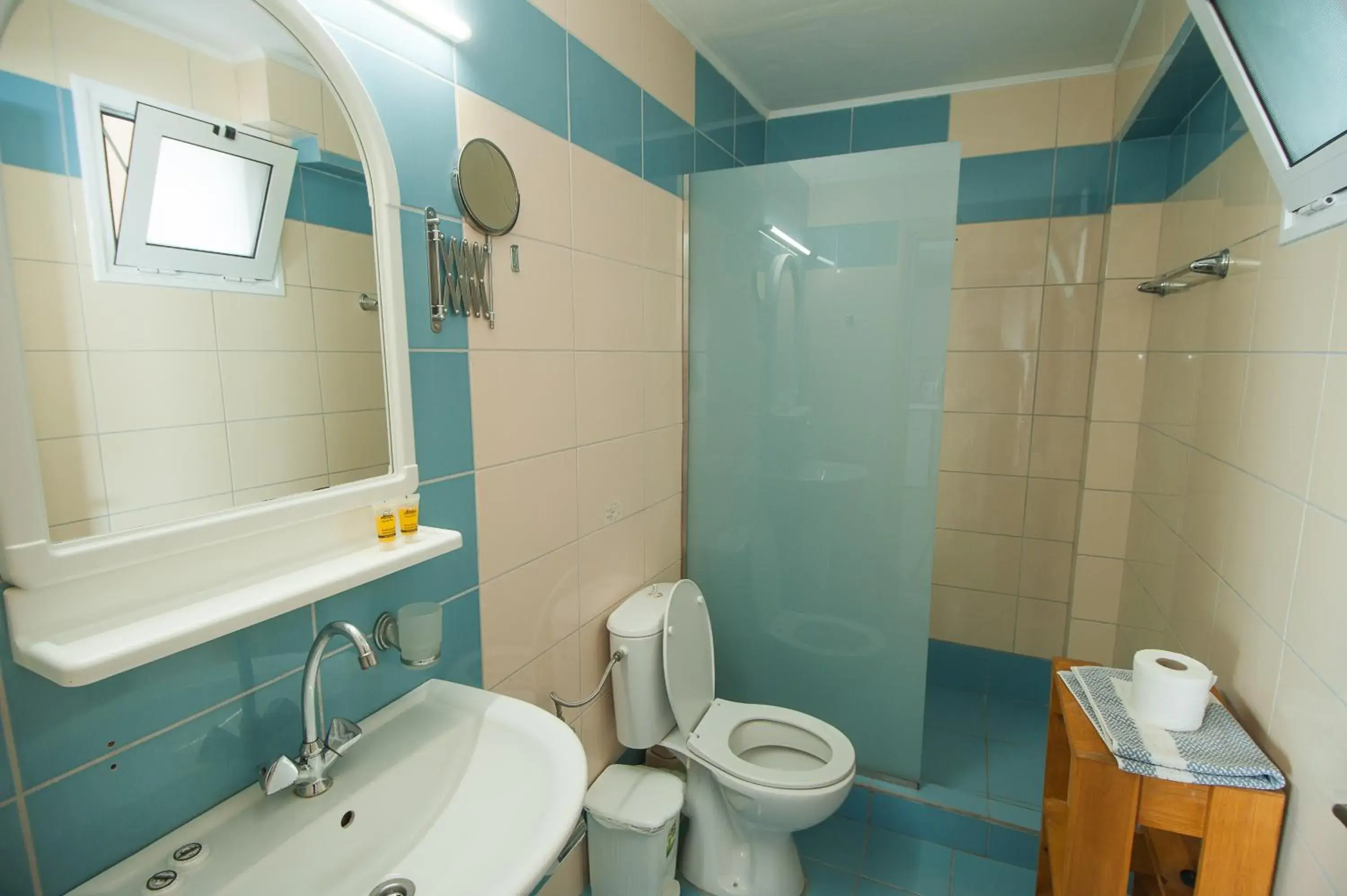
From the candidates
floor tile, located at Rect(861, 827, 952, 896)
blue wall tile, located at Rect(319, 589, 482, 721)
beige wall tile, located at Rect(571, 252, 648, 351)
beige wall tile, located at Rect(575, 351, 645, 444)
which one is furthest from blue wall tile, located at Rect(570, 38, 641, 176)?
floor tile, located at Rect(861, 827, 952, 896)

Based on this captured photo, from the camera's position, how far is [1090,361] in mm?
2305

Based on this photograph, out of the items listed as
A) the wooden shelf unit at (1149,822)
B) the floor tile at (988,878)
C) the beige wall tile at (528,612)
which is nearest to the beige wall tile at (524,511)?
the beige wall tile at (528,612)

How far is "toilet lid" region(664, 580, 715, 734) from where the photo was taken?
1727mm

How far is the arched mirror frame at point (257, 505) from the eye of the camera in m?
0.62

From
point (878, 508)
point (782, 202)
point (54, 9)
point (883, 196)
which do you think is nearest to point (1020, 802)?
point (878, 508)

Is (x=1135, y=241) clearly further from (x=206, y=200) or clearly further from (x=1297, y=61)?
(x=206, y=200)

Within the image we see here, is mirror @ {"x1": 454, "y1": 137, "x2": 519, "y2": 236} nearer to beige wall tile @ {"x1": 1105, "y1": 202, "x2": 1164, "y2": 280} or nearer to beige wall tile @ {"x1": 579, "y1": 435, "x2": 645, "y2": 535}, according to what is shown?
beige wall tile @ {"x1": 579, "y1": 435, "x2": 645, "y2": 535}

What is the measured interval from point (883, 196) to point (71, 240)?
5.74 ft

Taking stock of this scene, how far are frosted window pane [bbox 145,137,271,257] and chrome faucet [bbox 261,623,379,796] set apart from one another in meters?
0.54

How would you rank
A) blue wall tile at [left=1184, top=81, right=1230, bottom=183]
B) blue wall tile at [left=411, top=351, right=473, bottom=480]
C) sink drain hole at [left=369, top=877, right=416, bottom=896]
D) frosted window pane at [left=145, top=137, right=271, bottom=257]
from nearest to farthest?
frosted window pane at [left=145, top=137, right=271, bottom=257], sink drain hole at [left=369, top=877, right=416, bottom=896], blue wall tile at [left=411, top=351, right=473, bottom=480], blue wall tile at [left=1184, top=81, right=1230, bottom=183]

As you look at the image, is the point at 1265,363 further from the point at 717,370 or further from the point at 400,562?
the point at 400,562

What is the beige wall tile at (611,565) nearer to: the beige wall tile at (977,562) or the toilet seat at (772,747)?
the toilet seat at (772,747)

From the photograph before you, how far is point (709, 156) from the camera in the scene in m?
2.19

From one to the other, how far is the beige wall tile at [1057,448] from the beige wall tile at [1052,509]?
1.3 inches
